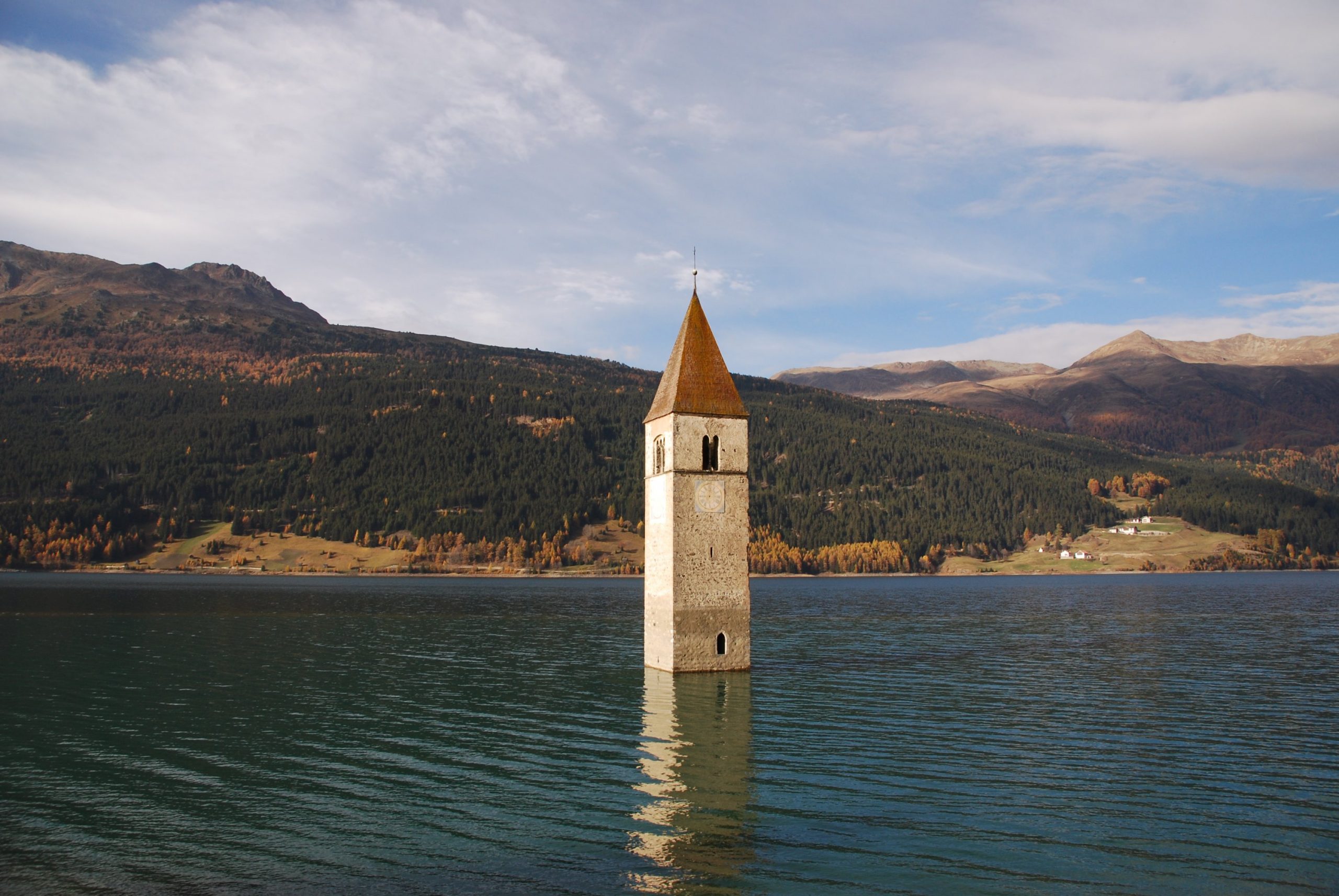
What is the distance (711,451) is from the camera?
5044 cm

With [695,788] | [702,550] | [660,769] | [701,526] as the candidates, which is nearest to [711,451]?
[701,526]

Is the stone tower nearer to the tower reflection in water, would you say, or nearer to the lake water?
the lake water

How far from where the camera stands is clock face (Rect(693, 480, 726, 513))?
49.4 metres

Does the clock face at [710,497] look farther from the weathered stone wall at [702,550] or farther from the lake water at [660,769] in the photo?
the lake water at [660,769]

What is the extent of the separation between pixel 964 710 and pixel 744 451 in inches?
656

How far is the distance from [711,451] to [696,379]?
4094mm

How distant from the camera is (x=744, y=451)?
5028cm

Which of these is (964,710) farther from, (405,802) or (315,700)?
(315,700)

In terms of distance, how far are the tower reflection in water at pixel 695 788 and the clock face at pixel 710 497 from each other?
893 centimetres

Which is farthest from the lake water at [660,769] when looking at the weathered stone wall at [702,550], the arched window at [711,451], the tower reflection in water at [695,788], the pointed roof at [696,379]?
the pointed roof at [696,379]

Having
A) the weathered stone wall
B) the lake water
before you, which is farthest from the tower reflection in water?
the weathered stone wall

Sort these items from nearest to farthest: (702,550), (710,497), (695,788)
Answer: (695,788) < (702,550) < (710,497)

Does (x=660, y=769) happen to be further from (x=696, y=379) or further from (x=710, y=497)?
(x=696, y=379)

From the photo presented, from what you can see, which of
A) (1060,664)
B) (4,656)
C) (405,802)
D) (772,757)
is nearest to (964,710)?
(772,757)
